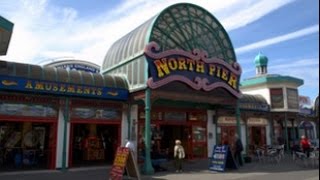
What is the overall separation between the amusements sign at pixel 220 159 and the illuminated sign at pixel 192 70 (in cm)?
315

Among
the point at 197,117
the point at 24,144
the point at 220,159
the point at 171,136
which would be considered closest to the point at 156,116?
the point at 197,117

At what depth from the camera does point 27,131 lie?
19109 millimetres

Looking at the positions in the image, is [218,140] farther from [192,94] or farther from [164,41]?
[164,41]

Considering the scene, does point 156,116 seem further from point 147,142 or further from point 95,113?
point 147,142

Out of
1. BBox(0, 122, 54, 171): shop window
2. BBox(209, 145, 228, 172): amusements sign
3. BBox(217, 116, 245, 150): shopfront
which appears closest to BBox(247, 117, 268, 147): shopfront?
BBox(217, 116, 245, 150): shopfront

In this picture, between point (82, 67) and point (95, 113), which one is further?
point (82, 67)

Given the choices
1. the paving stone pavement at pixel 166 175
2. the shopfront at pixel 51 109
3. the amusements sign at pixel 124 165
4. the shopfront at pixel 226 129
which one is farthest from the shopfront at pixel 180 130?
the amusements sign at pixel 124 165

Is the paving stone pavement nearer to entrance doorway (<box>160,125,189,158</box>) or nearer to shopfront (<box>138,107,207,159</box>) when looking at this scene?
shopfront (<box>138,107,207,159</box>)

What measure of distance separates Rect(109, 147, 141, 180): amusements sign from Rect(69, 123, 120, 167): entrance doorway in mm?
6728

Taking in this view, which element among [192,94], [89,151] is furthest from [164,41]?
[89,151]

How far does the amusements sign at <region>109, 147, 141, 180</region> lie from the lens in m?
12.0

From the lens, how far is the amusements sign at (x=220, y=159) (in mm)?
15422

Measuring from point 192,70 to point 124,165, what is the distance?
6.81 metres

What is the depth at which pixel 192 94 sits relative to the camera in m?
17.2
